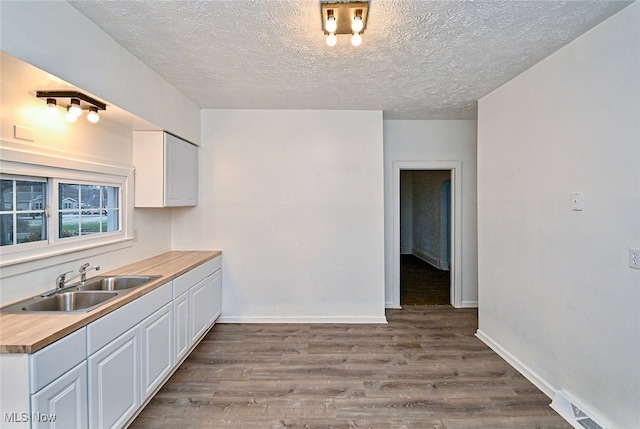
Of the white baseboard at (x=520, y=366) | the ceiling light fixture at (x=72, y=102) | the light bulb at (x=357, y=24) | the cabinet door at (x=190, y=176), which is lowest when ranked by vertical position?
the white baseboard at (x=520, y=366)

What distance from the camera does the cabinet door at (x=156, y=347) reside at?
214 cm

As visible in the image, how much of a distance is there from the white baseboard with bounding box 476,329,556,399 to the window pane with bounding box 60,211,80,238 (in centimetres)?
384

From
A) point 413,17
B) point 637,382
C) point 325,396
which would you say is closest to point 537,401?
point 637,382

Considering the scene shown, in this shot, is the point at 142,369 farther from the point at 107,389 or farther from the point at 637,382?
the point at 637,382

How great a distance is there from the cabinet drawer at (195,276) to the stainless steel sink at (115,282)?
24 centimetres

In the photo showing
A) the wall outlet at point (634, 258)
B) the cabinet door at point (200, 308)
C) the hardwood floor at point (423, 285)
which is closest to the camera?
the wall outlet at point (634, 258)

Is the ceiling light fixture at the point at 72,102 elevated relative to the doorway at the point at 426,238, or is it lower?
elevated

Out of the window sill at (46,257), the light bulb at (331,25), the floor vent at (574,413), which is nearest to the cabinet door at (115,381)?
the window sill at (46,257)

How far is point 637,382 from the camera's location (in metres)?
1.79

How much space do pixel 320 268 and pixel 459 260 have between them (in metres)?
2.06

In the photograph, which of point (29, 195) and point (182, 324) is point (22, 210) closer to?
point (29, 195)

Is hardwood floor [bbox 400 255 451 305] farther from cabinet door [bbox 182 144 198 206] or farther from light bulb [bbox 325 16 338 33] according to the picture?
light bulb [bbox 325 16 338 33]

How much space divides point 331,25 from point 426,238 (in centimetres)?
694

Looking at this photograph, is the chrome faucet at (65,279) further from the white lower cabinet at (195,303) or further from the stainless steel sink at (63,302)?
the white lower cabinet at (195,303)
